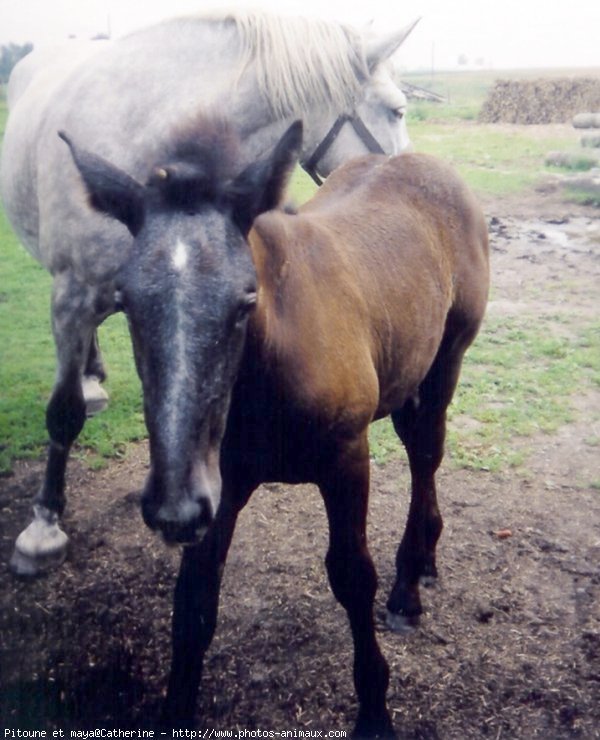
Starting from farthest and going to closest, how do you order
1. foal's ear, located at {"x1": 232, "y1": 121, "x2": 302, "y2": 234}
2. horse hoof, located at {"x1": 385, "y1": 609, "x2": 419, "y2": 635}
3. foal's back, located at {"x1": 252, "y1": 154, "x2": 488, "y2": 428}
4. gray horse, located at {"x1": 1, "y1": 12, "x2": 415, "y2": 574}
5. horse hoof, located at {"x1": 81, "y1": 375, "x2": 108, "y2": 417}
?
horse hoof, located at {"x1": 81, "y1": 375, "x2": 108, "y2": 417}
gray horse, located at {"x1": 1, "y1": 12, "x2": 415, "y2": 574}
horse hoof, located at {"x1": 385, "y1": 609, "x2": 419, "y2": 635}
foal's back, located at {"x1": 252, "y1": 154, "x2": 488, "y2": 428}
foal's ear, located at {"x1": 232, "y1": 121, "x2": 302, "y2": 234}

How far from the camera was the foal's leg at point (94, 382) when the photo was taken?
4.72 metres

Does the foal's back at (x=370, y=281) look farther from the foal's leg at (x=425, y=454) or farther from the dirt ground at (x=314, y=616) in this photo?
the dirt ground at (x=314, y=616)

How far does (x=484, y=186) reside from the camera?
35.2 feet

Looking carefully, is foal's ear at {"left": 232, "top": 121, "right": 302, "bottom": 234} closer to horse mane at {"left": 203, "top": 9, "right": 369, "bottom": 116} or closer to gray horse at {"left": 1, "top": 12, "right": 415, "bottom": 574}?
gray horse at {"left": 1, "top": 12, "right": 415, "bottom": 574}

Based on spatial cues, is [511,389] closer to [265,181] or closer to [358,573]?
[358,573]

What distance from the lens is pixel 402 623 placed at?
2918 mm

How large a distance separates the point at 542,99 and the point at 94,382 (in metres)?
9.71

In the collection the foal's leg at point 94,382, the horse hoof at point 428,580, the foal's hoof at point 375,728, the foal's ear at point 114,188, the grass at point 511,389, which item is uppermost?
the foal's ear at point 114,188

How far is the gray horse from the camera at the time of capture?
3.06 metres

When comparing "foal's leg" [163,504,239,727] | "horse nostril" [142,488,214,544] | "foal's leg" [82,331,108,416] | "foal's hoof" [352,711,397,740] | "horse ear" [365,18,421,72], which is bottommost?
"foal's leg" [82,331,108,416]

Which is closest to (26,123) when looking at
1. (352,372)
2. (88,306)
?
(88,306)

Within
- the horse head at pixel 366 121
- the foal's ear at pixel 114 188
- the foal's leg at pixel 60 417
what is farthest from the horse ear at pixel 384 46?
the foal's ear at pixel 114 188

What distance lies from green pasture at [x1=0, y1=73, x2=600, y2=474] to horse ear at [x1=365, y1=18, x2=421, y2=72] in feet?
2.23

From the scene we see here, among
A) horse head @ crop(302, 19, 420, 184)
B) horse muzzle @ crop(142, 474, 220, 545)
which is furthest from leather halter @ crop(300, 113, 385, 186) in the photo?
horse muzzle @ crop(142, 474, 220, 545)
